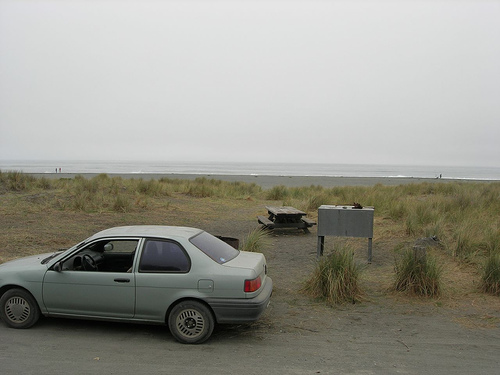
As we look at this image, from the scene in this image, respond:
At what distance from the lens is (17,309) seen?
19.3 feet

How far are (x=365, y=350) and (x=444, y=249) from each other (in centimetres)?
634

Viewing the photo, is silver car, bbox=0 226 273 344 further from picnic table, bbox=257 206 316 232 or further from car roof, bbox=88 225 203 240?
picnic table, bbox=257 206 316 232

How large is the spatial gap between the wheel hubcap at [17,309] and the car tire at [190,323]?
1.92m

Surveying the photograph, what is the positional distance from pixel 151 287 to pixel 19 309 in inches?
71.2

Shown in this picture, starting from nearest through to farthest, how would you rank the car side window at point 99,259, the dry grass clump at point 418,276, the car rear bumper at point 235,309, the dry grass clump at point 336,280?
Answer: the car rear bumper at point 235,309 → the car side window at point 99,259 → the dry grass clump at point 336,280 → the dry grass clump at point 418,276

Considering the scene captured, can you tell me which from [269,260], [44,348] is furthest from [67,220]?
[44,348]

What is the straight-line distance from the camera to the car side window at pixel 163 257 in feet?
18.6

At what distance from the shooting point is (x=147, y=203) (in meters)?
18.9

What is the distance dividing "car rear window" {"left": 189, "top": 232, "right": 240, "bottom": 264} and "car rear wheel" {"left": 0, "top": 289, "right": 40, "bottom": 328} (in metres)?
2.19

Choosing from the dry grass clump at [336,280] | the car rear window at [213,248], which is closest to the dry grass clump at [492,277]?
the dry grass clump at [336,280]

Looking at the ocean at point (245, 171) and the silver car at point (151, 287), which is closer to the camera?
the silver car at point (151, 287)

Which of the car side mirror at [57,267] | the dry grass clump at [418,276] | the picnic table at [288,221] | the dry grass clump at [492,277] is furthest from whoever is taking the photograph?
the picnic table at [288,221]

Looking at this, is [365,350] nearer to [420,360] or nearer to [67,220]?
[420,360]

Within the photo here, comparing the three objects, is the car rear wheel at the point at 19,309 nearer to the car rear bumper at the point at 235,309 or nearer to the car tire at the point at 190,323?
the car tire at the point at 190,323
